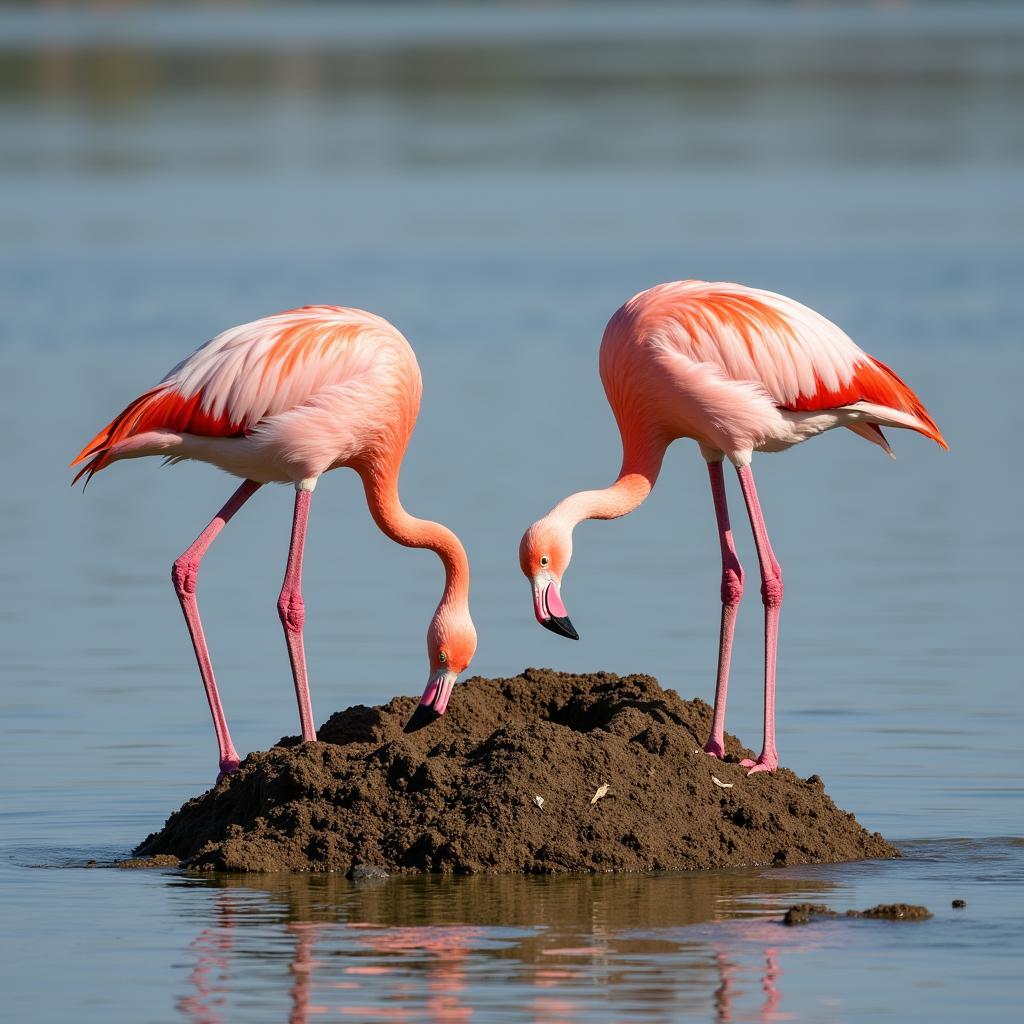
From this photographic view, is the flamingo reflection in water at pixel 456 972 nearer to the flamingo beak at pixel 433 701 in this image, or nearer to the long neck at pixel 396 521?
the flamingo beak at pixel 433 701

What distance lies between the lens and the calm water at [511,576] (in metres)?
8.45

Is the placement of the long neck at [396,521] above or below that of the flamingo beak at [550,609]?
above

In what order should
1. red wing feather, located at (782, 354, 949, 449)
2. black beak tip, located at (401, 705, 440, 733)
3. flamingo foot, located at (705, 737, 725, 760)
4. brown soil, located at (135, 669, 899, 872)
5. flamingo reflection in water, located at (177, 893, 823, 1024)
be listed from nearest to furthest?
flamingo reflection in water, located at (177, 893, 823, 1024), brown soil, located at (135, 669, 899, 872), black beak tip, located at (401, 705, 440, 733), flamingo foot, located at (705, 737, 725, 760), red wing feather, located at (782, 354, 949, 449)

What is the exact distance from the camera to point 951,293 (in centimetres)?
3067

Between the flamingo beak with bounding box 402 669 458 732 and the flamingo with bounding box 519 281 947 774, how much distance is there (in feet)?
2.56

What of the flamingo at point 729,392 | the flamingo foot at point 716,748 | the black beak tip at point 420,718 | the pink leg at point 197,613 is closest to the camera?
the black beak tip at point 420,718

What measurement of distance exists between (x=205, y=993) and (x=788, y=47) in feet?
353

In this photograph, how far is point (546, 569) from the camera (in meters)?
10.8

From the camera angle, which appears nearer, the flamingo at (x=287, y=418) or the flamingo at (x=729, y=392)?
the flamingo at (x=729, y=392)

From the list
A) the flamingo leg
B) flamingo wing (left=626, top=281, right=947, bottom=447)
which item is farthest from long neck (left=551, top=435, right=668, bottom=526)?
flamingo wing (left=626, top=281, right=947, bottom=447)

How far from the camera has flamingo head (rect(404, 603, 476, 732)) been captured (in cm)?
1068

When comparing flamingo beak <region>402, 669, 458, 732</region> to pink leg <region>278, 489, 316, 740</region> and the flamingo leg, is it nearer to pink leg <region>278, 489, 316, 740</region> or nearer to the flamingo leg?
pink leg <region>278, 489, 316, 740</region>

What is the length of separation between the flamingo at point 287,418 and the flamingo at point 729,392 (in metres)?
0.92

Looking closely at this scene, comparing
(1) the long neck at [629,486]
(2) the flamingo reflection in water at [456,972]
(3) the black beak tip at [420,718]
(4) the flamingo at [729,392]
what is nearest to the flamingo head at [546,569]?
(4) the flamingo at [729,392]
